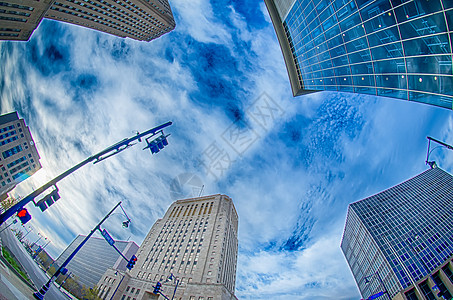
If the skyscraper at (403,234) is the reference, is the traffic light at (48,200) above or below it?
above

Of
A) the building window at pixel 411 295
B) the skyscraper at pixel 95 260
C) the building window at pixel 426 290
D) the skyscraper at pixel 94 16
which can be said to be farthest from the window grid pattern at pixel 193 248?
the skyscraper at pixel 95 260

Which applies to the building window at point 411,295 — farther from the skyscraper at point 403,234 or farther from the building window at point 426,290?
the building window at point 426,290

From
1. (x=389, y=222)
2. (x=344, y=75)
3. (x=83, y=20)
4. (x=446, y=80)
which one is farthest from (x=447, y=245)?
(x=83, y=20)

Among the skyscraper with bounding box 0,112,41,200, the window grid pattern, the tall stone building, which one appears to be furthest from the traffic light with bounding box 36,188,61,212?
the skyscraper with bounding box 0,112,41,200

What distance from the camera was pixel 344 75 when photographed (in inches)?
949

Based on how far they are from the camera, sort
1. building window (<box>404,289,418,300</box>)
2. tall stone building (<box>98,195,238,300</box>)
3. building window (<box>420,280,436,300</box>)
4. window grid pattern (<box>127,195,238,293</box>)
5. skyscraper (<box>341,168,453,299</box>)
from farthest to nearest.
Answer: skyscraper (<box>341,168,453,299</box>), building window (<box>404,289,418,300</box>), window grid pattern (<box>127,195,238,293</box>), building window (<box>420,280,436,300</box>), tall stone building (<box>98,195,238,300</box>)

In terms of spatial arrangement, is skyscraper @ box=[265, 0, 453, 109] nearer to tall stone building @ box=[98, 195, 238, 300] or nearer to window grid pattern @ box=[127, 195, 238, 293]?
tall stone building @ box=[98, 195, 238, 300]

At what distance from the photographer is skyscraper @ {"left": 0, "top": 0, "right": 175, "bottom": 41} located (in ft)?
138

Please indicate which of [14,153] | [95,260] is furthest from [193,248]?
[95,260]

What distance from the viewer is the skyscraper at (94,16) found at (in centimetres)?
4206

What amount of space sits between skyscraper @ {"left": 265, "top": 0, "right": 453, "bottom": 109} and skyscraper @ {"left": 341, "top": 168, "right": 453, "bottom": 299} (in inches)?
2577

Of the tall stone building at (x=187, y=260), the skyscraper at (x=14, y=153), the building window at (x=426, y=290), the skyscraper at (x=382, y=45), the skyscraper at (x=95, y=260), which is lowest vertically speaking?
the skyscraper at (x=95, y=260)

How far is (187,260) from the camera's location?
54125 millimetres

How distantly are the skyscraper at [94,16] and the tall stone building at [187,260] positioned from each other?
6601 cm
